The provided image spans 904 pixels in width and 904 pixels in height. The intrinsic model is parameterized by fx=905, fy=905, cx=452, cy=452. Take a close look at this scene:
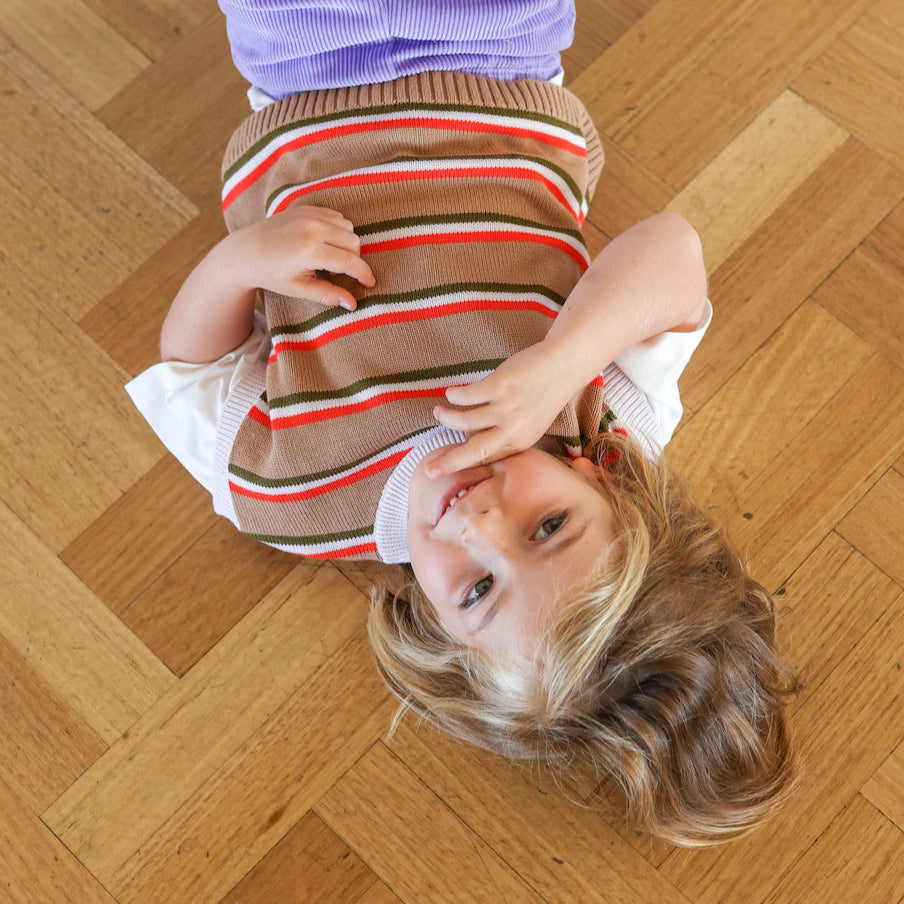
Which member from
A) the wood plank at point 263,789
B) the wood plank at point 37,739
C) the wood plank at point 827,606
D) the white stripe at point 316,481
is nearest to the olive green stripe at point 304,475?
the white stripe at point 316,481

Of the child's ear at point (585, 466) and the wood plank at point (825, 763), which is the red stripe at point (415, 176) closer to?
the child's ear at point (585, 466)

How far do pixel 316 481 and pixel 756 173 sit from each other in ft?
1.90

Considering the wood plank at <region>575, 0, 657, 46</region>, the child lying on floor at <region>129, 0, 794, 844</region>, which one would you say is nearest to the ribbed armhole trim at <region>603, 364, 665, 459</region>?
the child lying on floor at <region>129, 0, 794, 844</region>

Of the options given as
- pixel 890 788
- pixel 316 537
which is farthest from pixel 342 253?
pixel 890 788

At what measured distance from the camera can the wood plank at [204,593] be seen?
0.89 m

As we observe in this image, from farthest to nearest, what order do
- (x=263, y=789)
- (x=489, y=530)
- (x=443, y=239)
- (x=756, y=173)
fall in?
(x=756, y=173) → (x=263, y=789) → (x=443, y=239) → (x=489, y=530)

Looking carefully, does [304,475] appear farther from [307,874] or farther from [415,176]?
[307,874]

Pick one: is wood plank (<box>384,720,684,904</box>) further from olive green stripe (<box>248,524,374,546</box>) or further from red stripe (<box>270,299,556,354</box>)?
red stripe (<box>270,299,556,354</box>)

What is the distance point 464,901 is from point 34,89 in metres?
0.95

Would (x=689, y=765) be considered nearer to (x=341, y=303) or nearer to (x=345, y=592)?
(x=345, y=592)

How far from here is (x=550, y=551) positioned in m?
0.66

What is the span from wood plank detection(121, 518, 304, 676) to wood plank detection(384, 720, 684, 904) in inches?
7.9

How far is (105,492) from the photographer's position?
36.1 inches

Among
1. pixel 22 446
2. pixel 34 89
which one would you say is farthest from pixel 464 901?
pixel 34 89
